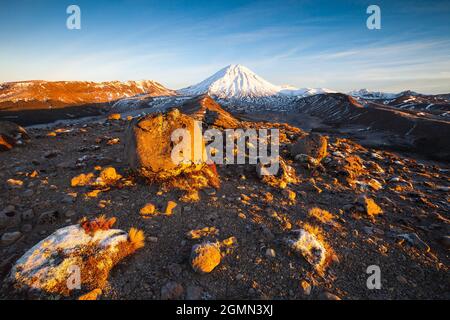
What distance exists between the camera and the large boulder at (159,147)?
714cm

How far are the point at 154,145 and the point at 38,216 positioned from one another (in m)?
3.47

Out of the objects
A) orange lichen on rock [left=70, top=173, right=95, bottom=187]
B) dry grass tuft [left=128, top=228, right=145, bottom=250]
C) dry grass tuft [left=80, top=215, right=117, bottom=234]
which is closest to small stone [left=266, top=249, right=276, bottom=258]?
dry grass tuft [left=128, top=228, right=145, bottom=250]

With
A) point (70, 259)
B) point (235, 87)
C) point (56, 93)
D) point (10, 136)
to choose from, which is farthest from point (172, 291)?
point (235, 87)

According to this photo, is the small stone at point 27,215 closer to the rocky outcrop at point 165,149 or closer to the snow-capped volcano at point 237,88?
the rocky outcrop at point 165,149

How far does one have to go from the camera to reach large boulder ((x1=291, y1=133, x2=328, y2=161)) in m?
11.3

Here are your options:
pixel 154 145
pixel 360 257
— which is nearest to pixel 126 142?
pixel 154 145

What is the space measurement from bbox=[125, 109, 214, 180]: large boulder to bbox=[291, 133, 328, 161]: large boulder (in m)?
6.24

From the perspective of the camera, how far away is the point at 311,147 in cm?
1140

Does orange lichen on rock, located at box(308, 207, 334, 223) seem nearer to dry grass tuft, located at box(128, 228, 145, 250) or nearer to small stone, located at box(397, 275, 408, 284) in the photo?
small stone, located at box(397, 275, 408, 284)

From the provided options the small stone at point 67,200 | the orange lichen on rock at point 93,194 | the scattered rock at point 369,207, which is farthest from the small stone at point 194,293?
the scattered rock at point 369,207

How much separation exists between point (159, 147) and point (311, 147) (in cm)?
787

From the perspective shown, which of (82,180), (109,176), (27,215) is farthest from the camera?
(109,176)

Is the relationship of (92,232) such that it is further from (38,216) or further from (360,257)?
(360,257)

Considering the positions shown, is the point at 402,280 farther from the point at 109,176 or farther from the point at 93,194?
the point at 109,176
